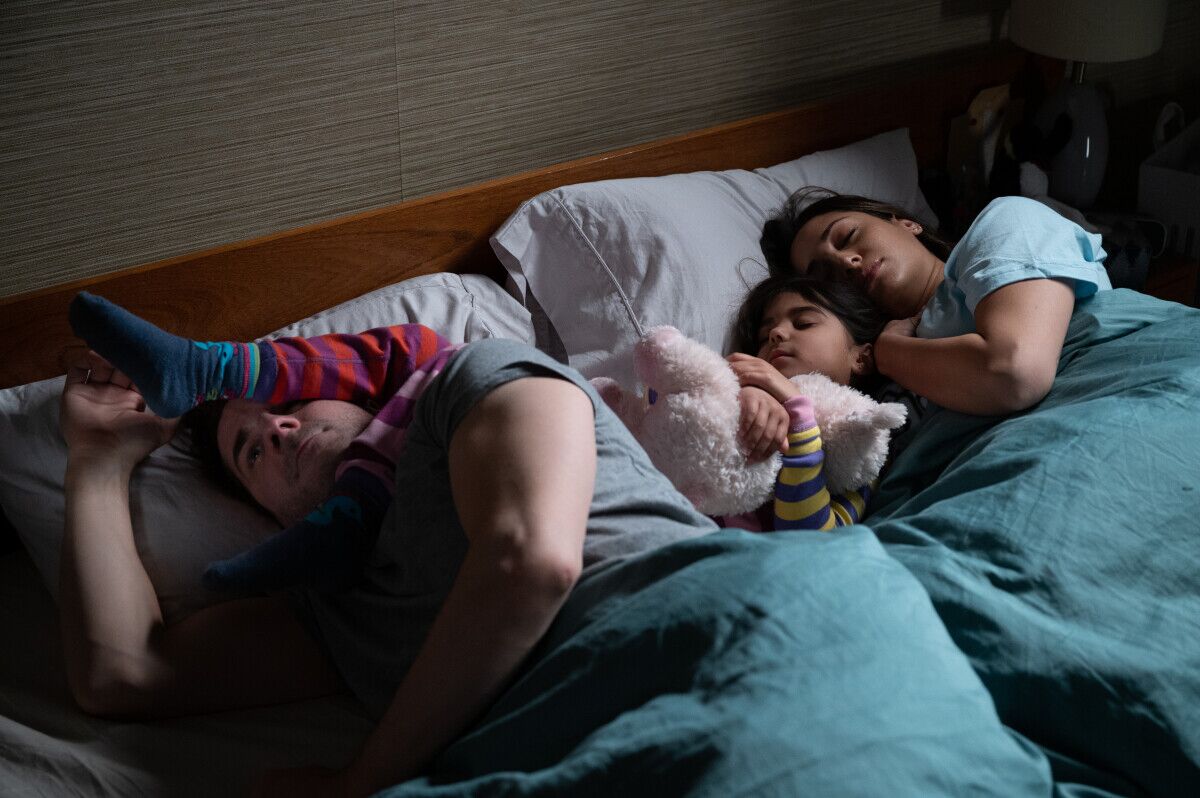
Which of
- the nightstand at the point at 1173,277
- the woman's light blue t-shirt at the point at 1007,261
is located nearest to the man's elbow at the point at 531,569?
the woman's light blue t-shirt at the point at 1007,261

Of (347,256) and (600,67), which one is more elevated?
(600,67)

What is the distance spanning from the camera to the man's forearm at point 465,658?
37.1 inches

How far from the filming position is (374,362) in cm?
130

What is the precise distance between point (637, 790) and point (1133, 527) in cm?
64

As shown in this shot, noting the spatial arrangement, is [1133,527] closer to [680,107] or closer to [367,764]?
[367,764]

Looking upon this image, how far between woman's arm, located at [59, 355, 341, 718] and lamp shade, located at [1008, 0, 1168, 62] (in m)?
1.92

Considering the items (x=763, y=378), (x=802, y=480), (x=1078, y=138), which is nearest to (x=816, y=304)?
(x=763, y=378)

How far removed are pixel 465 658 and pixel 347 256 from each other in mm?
818

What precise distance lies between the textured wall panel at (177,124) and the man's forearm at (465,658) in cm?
79

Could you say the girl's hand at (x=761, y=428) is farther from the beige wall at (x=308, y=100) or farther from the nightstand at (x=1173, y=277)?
the nightstand at (x=1173, y=277)

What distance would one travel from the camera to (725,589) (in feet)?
2.92

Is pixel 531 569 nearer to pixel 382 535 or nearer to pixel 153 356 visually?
pixel 382 535

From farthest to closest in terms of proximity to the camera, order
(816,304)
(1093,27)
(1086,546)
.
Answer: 1. (1093,27)
2. (816,304)
3. (1086,546)

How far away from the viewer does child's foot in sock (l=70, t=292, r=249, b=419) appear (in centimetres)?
120
